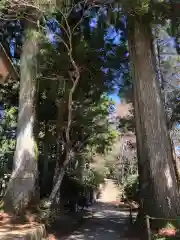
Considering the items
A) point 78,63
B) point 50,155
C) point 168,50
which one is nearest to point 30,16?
point 78,63

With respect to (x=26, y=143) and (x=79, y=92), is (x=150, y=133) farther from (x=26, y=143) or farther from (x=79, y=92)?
(x=26, y=143)

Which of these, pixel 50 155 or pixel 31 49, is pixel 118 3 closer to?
pixel 31 49

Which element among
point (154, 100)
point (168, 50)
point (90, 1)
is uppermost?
point (168, 50)

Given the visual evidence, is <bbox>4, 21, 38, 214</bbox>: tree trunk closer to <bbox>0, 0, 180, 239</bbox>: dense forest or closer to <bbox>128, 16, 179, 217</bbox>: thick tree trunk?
<bbox>0, 0, 180, 239</bbox>: dense forest

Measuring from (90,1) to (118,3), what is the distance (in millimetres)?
1369

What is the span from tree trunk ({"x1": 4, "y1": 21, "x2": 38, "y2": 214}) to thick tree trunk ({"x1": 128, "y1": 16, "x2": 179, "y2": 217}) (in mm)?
4305

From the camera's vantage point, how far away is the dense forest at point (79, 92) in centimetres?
1140

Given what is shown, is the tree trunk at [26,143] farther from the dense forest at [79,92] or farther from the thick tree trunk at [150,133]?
the thick tree trunk at [150,133]

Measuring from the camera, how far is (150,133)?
11.7 meters

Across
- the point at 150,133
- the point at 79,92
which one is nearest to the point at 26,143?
the point at 79,92

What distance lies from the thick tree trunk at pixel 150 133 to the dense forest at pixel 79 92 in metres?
0.03

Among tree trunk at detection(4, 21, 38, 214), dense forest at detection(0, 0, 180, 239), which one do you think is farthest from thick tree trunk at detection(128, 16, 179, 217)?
tree trunk at detection(4, 21, 38, 214)

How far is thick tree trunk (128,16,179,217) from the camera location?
35.6ft

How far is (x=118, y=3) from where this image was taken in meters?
11.7
